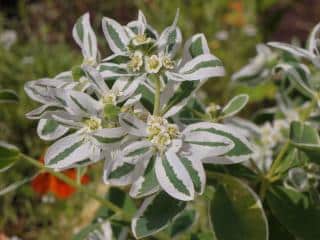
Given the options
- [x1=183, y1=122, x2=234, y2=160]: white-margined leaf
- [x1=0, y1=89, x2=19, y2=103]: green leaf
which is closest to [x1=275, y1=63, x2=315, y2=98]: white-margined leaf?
[x1=183, y1=122, x2=234, y2=160]: white-margined leaf

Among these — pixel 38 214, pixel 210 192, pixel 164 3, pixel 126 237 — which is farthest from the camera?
pixel 164 3

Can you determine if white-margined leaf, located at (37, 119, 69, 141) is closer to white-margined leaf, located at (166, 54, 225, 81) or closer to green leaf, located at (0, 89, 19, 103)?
green leaf, located at (0, 89, 19, 103)

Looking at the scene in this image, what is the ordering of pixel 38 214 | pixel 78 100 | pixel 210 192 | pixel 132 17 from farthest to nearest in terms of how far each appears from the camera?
pixel 132 17 → pixel 38 214 → pixel 210 192 → pixel 78 100

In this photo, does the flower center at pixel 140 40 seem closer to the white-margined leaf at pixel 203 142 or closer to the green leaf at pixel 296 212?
the white-margined leaf at pixel 203 142

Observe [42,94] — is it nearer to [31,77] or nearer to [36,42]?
[31,77]

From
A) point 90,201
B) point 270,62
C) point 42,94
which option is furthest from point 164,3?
point 42,94

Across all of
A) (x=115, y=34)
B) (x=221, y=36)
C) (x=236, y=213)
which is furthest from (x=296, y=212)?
(x=221, y=36)
